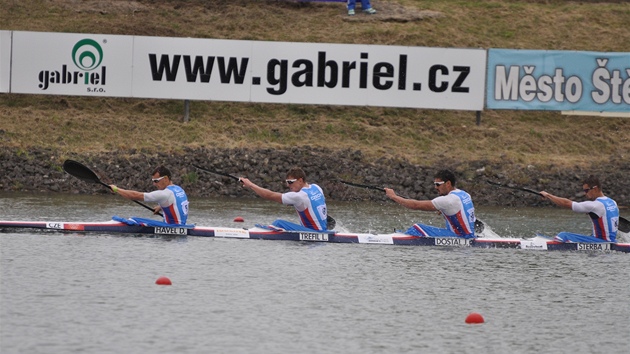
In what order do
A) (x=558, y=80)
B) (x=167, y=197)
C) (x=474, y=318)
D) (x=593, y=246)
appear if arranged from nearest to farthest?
(x=474, y=318), (x=167, y=197), (x=593, y=246), (x=558, y=80)

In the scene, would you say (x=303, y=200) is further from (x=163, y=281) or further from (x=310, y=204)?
(x=163, y=281)

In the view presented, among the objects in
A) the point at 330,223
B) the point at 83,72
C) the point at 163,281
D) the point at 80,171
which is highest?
the point at 83,72

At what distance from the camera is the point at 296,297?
16141 mm

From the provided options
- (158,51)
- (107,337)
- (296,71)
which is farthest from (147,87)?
(107,337)

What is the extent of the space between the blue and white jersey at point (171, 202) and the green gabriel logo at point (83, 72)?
1165 centimetres

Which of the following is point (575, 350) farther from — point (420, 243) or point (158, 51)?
point (158, 51)

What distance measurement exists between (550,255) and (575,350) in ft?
25.0

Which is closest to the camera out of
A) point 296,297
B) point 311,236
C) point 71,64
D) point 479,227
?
point 296,297

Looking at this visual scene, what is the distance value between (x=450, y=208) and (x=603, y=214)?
2.88 metres

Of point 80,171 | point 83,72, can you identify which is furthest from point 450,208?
point 83,72

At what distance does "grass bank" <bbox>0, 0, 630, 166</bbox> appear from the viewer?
3167cm

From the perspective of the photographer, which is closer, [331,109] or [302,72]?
[302,72]

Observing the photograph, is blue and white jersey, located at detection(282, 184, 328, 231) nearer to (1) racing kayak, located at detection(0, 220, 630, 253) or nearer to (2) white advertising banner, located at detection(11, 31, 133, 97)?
(1) racing kayak, located at detection(0, 220, 630, 253)

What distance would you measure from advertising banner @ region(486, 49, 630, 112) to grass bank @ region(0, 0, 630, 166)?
1.29 m
